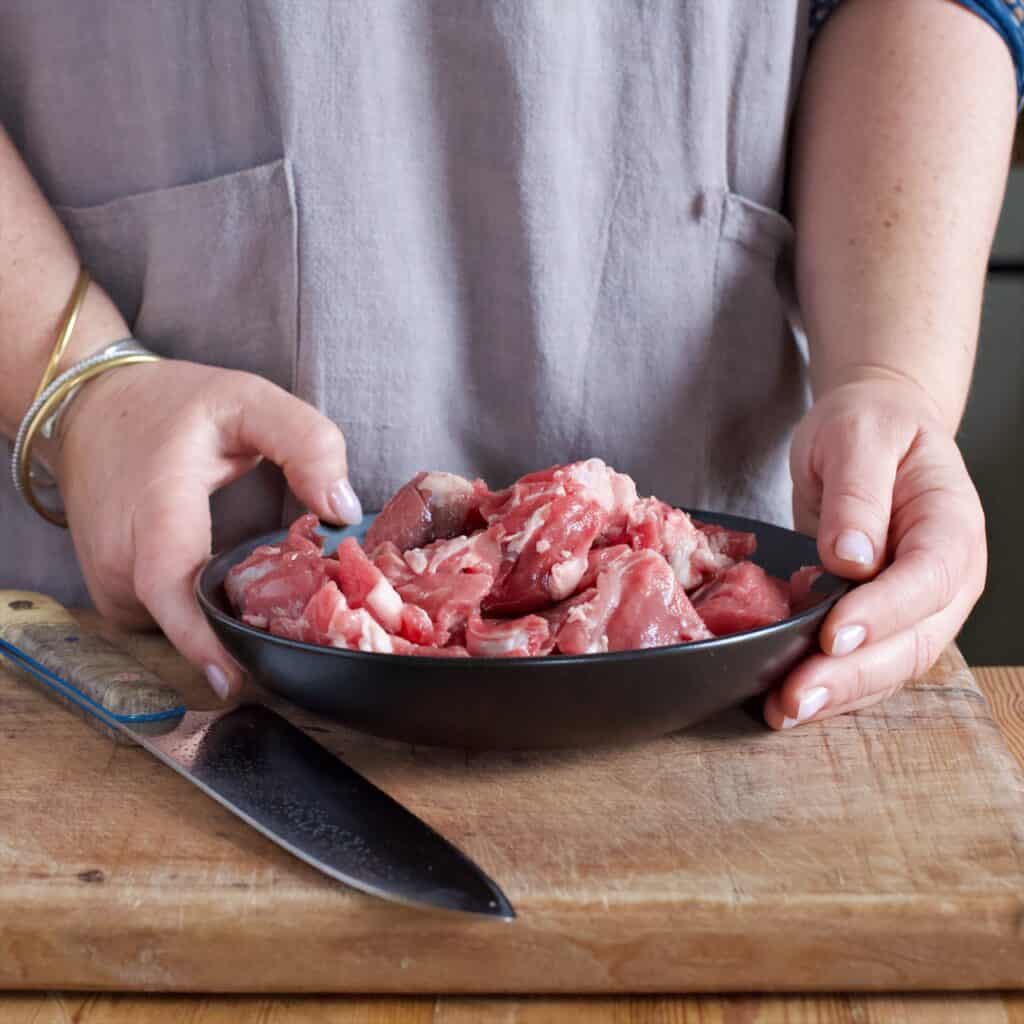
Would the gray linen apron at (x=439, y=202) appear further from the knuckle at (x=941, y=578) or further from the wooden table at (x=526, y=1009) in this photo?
the wooden table at (x=526, y=1009)

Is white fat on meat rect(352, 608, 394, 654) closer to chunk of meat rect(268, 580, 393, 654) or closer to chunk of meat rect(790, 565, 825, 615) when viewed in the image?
chunk of meat rect(268, 580, 393, 654)

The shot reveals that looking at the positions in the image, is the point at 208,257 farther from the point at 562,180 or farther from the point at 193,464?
the point at 562,180

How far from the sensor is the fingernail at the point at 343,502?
1322mm

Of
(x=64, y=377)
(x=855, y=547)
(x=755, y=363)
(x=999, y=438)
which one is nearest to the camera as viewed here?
(x=855, y=547)

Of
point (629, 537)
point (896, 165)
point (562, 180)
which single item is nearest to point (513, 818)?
point (629, 537)

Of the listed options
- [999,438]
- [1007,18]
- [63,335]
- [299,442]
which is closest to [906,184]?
[1007,18]

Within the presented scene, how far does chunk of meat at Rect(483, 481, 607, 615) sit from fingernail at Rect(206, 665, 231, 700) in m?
0.26

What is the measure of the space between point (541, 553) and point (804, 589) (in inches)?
9.8

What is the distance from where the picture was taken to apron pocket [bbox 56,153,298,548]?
1.45m

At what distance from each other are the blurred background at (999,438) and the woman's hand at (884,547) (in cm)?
170

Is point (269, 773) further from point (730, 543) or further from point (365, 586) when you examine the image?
point (730, 543)

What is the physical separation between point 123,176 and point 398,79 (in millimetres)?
348

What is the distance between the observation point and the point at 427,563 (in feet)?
3.82

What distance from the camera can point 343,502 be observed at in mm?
1327
